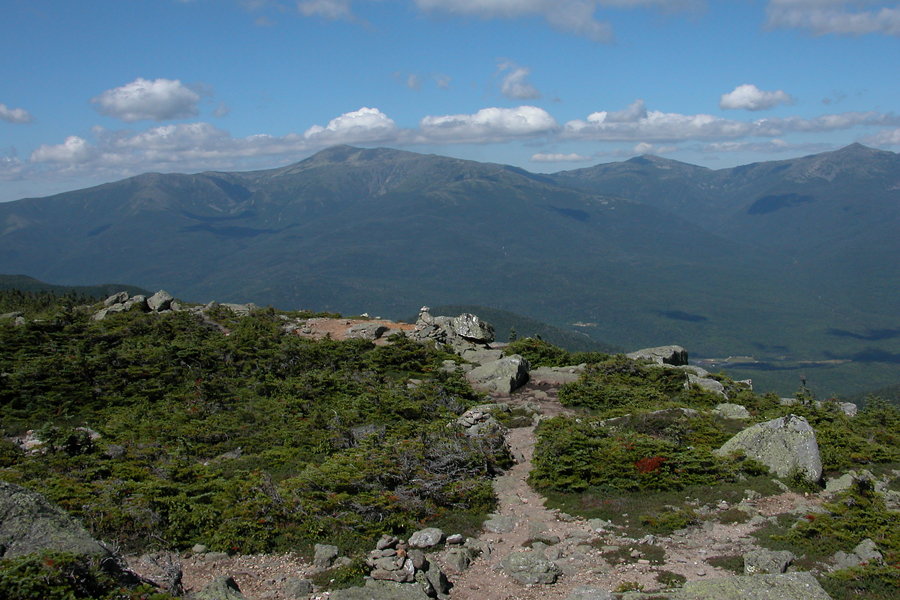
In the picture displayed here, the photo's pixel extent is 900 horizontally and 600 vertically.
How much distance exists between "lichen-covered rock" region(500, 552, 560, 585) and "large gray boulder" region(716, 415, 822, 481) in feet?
34.3

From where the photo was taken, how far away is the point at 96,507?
1513cm

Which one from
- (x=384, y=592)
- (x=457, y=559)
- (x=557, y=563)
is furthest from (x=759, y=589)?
(x=384, y=592)

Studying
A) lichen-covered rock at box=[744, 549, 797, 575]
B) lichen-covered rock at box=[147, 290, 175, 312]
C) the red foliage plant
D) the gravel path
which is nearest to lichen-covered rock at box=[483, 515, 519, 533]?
the gravel path

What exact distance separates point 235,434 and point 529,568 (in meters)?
14.9

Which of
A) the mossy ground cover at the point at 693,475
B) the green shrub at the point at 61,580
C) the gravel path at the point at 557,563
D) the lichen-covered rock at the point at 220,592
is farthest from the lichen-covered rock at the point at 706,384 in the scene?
the green shrub at the point at 61,580

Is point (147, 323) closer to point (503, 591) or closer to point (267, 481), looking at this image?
point (267, 481)

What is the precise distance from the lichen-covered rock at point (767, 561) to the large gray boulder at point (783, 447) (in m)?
6.41

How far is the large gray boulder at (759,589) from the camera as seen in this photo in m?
11.0

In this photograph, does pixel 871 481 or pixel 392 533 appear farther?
pixel 871 481

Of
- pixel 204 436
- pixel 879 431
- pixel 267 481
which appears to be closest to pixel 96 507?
pixel 267 481

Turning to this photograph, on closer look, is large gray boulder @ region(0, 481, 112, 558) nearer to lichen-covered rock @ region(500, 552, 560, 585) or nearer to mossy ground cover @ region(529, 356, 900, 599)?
lichen-covered rock @ region(500, 552, 560, 585)

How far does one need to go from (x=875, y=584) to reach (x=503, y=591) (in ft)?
27.0

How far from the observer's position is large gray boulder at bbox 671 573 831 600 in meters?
11.0

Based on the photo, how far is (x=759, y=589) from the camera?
1117cm
